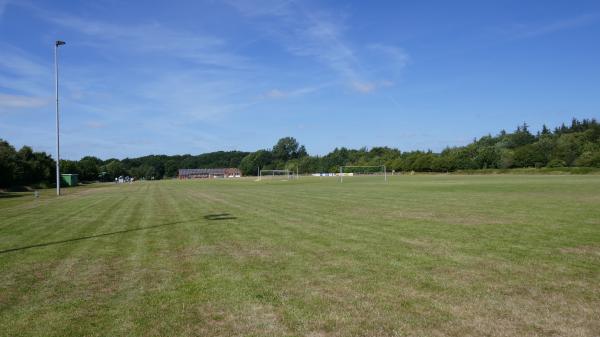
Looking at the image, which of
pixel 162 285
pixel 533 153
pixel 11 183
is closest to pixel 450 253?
pixel 162 285

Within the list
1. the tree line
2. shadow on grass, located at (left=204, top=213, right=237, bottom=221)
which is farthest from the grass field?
the tree line

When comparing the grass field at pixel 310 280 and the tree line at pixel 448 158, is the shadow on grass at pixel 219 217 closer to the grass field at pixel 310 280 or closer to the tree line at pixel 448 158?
the grass field at pixel 310 280

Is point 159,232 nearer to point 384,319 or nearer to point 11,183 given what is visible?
point 384,319

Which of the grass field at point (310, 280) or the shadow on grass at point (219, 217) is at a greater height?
the shadow on grass at point (219, 217)

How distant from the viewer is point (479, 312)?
621cm

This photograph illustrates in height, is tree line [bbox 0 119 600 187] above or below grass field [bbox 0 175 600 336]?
above

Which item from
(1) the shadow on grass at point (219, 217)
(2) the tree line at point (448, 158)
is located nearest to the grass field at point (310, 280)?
(1) the shadow on grass at point (219, 217)

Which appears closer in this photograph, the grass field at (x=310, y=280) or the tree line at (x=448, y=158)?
the grass field at (x=310, y=280)

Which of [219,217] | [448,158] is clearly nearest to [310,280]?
[219,217]

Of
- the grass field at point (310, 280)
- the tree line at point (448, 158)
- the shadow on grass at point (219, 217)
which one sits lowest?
the grass field at point (310, 280)

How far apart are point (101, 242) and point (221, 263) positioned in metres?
5.44

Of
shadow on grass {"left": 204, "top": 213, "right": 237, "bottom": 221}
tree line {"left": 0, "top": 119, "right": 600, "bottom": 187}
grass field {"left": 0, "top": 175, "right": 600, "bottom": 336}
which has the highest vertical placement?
tree line {"left": 0, "top": 119, "right": 600, "bottom": 187}

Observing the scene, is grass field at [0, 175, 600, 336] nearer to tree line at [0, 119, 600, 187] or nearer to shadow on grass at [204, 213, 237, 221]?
shadow on grass at [204, 213, 237, 221]

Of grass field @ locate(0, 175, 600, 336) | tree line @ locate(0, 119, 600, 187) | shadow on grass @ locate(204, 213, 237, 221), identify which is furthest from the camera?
tree line @ locate(0, 119, 600, 187)
